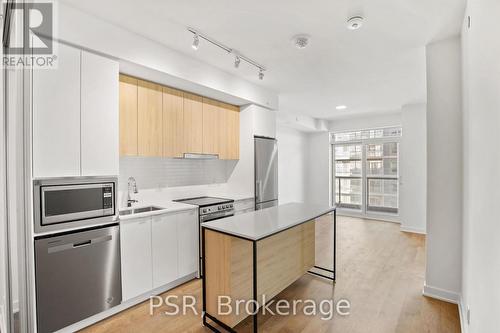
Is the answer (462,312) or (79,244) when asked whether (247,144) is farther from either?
(462,312)

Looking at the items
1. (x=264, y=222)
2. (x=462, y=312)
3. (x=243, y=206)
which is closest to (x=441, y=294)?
(x=462, y=312)

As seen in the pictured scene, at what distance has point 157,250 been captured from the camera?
2717 millimetres

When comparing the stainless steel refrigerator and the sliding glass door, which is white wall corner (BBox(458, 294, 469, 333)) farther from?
the sliding glass door

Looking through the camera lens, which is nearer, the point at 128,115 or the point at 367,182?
the point at 128,115

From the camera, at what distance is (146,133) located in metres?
2.92

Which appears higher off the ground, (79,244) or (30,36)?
(30,36)

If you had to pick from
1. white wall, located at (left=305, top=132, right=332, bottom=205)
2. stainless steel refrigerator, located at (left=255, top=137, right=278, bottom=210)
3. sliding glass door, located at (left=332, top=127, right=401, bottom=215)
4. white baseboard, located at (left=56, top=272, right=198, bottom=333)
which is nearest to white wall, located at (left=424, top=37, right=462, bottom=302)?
stainless steel refrigerator, located at (left=255, top=137, right=278, bottom=210)

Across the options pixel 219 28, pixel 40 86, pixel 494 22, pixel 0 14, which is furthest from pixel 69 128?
pixel 494 22

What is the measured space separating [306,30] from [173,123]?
193cm

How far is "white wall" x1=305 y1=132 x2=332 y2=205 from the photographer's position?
7.29m

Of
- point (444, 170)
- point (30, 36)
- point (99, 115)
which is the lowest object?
point (444, 170)

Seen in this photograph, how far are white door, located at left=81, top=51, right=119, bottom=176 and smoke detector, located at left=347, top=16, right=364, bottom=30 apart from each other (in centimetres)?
228

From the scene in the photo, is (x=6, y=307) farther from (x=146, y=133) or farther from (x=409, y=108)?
(x=409, y=108)

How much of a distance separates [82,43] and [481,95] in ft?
9.79
